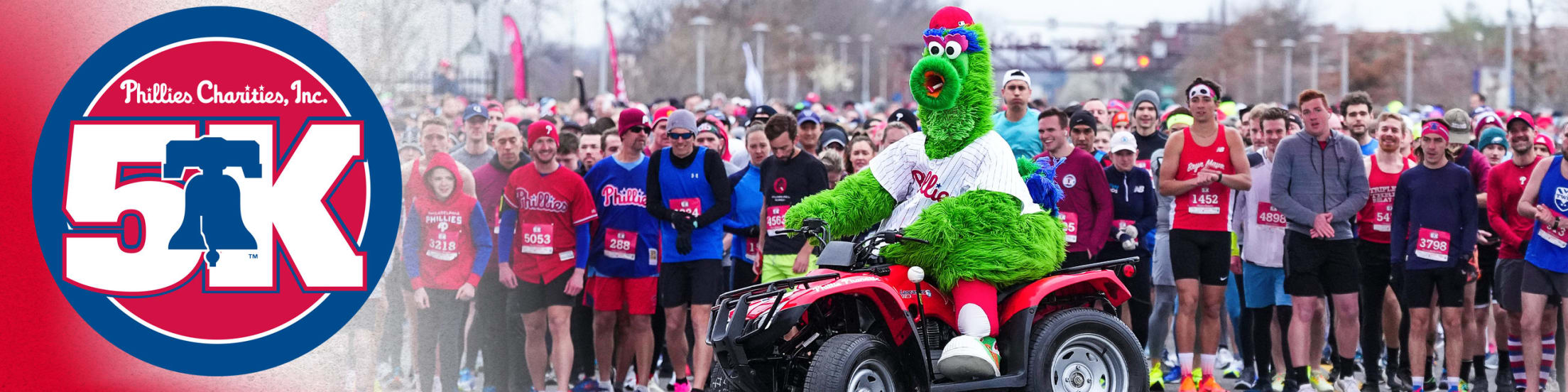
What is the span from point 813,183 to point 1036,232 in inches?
104

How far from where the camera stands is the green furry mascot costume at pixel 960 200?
6734 mm

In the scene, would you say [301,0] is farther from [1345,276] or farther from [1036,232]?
[1345,276]

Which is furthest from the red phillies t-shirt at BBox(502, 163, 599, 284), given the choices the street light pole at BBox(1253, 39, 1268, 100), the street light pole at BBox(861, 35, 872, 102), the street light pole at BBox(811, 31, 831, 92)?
the street light pole at BBox(861, 35, 872, 102)

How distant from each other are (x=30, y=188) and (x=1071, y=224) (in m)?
5.41

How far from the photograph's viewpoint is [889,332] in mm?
6629

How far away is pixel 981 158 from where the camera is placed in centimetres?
694

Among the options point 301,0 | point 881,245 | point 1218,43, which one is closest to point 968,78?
point 881,245

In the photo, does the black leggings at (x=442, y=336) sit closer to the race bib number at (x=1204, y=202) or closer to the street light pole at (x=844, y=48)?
the race bib number at (x=1204, y=202)

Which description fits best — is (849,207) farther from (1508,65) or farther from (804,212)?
(1508,65)

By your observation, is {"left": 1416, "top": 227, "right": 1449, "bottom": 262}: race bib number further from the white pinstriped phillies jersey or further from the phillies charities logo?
the phillies charities logo

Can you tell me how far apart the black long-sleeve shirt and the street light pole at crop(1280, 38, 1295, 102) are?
39033mm

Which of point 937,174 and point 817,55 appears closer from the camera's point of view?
point 937,174

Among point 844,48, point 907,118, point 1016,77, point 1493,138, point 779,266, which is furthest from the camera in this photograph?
point 844,48

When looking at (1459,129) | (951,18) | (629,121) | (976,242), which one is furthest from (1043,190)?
(1459,129)
